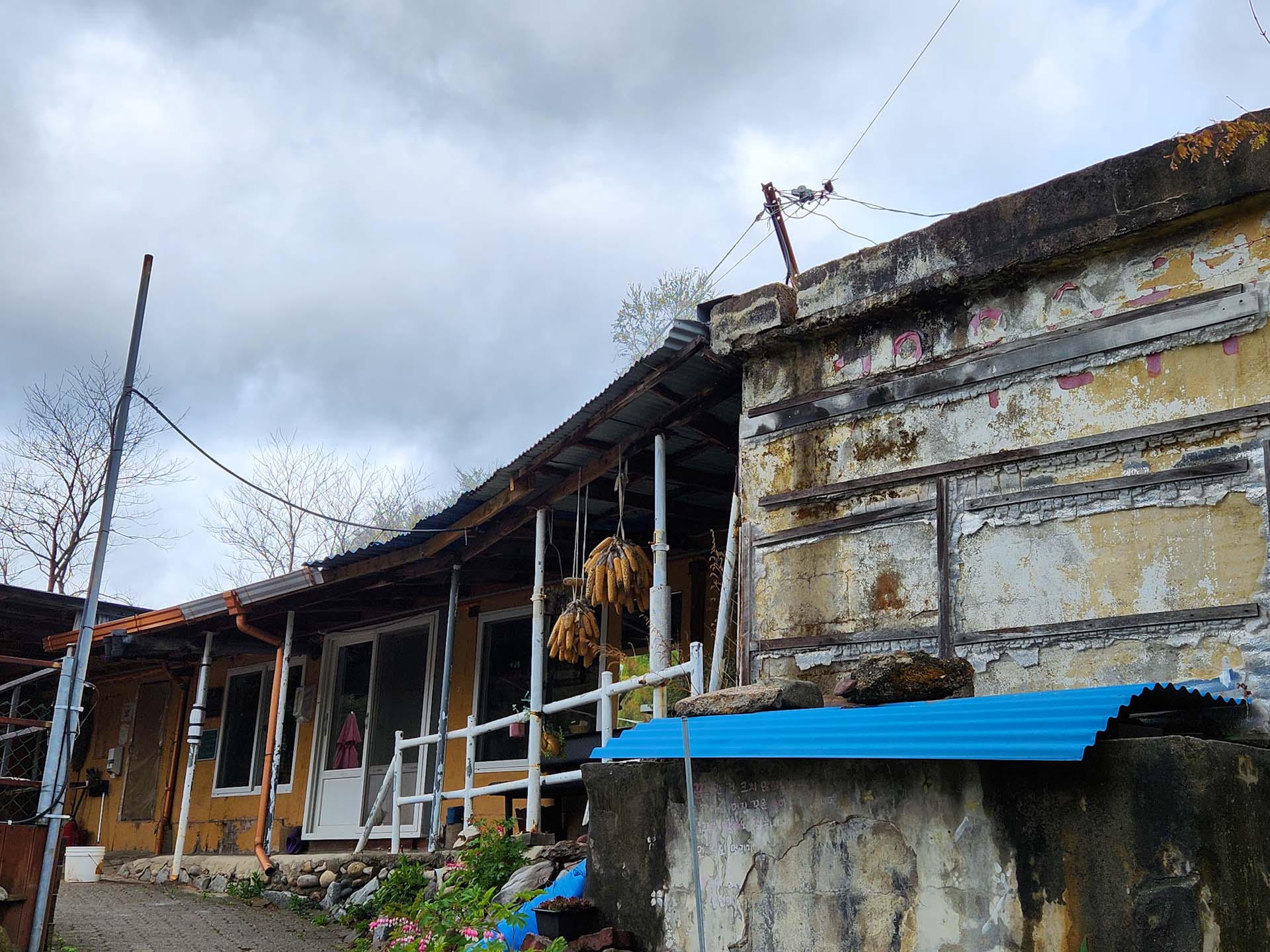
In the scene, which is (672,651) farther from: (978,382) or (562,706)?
(978,382)

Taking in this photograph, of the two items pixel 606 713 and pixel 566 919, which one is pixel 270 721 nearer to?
pixel 606 713

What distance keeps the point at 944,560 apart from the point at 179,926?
760 cm

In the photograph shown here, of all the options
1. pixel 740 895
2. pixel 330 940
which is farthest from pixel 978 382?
pixel 330 940

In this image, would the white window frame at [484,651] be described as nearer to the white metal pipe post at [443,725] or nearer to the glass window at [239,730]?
the white metal pipe post at [443,725]

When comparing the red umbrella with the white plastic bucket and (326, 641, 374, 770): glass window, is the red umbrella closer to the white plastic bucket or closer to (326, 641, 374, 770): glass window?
(326, 641, 374, 770): glass window

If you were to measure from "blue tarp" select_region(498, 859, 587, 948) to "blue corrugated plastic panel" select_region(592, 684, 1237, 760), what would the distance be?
54.5 inches

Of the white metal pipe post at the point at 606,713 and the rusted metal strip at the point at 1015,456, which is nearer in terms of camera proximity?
the rusted metal strip at the point at 1015,456

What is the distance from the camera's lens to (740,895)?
5.17 metres

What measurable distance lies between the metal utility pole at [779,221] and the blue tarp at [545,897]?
498 centimetres

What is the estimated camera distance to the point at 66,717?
7949 mm

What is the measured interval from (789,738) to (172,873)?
34.8 feet

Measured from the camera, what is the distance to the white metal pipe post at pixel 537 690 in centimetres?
833

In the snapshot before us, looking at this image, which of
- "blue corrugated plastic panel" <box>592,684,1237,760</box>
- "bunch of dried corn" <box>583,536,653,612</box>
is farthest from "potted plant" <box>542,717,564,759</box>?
"blue corrugated plastic panel" <box>592,684,1237,760</box>

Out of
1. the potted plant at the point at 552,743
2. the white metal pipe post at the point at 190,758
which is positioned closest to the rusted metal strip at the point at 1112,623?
the potted plant at the point at 552,743
